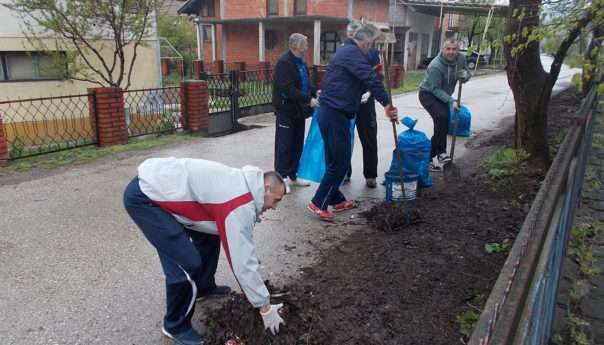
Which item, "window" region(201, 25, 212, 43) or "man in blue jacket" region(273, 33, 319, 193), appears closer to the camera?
"man in blue jacket" region(273, 33, 319, 193)

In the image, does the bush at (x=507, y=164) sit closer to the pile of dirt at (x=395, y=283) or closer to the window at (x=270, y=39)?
the pile of dirt at (x=395, y=283)

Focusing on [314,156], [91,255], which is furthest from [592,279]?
[91,255]

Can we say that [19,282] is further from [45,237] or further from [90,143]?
[90,143]

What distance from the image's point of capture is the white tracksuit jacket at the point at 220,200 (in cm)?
235

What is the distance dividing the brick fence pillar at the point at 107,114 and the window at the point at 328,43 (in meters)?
21.9

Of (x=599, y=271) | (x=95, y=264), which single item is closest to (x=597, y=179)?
(x=599, y=271)

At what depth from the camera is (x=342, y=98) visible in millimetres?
4527

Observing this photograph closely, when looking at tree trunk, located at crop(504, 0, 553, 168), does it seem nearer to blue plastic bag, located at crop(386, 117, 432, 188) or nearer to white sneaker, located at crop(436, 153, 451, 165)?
white sneaker, located at crop(436, 153, 451, 165)

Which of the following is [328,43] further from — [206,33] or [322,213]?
[322,213]

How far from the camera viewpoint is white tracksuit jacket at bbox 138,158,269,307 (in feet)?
7.71

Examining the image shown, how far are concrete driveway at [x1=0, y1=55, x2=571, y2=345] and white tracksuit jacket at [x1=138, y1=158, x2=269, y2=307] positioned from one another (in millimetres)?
835

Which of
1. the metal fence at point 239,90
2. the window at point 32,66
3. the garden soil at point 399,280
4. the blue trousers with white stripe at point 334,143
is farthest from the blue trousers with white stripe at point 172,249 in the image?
the window at point 32,66

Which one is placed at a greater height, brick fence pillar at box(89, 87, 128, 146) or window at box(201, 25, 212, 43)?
window at box(201, 25, 212, 43)

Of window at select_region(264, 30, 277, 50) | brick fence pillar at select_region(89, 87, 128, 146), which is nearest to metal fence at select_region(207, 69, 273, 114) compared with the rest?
brick fence pillar at select_region(89, 87, 128, 146)
